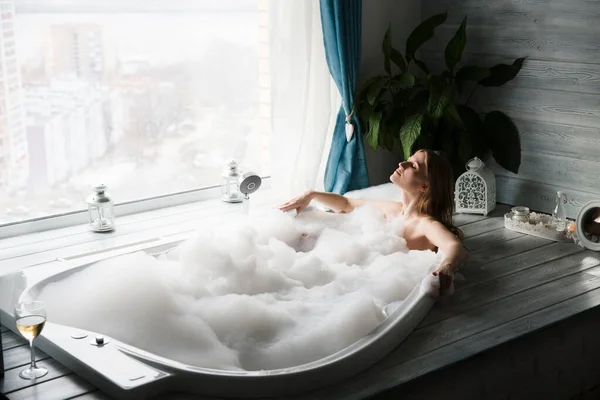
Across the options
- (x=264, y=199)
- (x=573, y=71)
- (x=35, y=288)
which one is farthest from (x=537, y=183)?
(x=35, y=288)

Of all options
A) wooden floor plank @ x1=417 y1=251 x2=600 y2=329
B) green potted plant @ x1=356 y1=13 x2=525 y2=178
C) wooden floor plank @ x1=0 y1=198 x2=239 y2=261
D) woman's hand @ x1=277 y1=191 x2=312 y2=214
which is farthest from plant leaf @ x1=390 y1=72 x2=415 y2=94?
wooden floor plank @ x1=417 y1=251 x2=600 y2=329

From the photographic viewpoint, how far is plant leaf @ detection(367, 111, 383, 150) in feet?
12.4

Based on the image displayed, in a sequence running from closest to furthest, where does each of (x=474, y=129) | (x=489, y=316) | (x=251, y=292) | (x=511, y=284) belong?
1. (x=489, y=316)
2. (x=251, y=292)
3. (x=511, y=284)
4. (x=474, y=129)

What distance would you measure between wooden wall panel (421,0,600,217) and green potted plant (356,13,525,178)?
0.07 metres

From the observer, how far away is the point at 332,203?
3.40 meters

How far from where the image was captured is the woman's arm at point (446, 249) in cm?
262

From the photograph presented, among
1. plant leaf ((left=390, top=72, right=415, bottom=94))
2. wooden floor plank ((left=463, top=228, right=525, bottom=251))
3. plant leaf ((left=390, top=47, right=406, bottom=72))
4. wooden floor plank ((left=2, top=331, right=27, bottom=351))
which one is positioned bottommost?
wooden floor plank ((left=2, top=331, right=27, bottom=351))

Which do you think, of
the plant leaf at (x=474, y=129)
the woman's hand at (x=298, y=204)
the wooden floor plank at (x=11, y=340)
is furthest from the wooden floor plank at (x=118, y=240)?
the plant leaf at (x=474, y=129)

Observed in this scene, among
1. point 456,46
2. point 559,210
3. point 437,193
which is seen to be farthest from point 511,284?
point 456,46

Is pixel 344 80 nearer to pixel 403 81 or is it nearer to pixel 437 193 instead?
pixel 403 81

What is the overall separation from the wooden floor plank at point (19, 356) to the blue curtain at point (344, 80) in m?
1.87

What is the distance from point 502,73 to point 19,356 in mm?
2495

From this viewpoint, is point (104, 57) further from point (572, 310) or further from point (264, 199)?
point (572, 310)

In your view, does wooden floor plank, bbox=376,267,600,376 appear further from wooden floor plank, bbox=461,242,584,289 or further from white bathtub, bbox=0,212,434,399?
wooden floor plank, bbox=461,242,584,289
